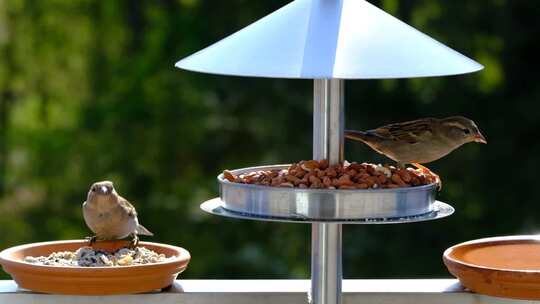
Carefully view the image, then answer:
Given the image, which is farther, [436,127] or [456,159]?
[456,159]

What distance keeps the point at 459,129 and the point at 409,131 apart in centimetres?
25

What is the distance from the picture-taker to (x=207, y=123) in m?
11.3

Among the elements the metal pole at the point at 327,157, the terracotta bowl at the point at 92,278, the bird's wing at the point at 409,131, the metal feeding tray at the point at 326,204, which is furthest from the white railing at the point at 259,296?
the bird's wing at the point at 409,131

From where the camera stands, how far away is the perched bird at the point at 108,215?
4.91 m

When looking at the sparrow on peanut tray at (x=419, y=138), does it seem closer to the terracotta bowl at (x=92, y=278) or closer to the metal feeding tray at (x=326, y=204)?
the terracotta bowl at (x=92, y=278)

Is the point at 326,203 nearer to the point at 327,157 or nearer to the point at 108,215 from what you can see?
the point at 327,157

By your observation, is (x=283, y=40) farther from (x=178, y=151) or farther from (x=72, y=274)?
(x=178, y=151)

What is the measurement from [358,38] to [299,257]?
7633 mm

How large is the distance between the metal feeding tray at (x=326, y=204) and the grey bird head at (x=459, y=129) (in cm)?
130

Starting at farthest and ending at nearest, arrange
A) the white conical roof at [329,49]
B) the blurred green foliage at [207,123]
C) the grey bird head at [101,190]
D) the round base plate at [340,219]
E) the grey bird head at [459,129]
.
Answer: the blurred green foliage at [207,123]
the grey bird head at [101,190]
the grey bird head at [459,129]
the round base plate at [340,219]
the white conical roof at [329,49]

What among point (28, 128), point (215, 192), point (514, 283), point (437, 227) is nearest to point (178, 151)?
point (215, 192)

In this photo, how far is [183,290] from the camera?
416 cm

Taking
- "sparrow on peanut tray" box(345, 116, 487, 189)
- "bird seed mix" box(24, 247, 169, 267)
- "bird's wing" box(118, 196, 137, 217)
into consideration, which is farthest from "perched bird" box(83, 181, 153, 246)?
"sparrow on peanut tray" box(345, 116, 487, 189)

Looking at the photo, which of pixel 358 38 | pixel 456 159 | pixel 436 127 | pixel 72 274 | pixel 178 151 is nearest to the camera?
pixel 358 38
